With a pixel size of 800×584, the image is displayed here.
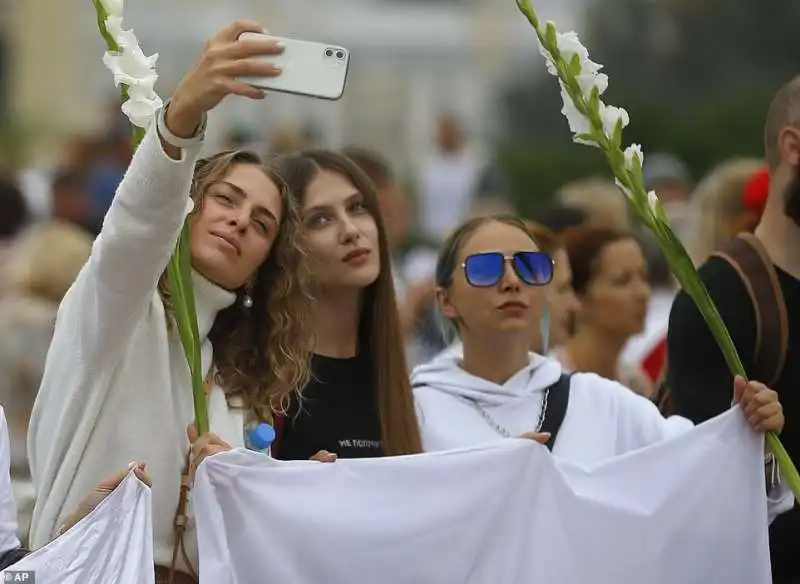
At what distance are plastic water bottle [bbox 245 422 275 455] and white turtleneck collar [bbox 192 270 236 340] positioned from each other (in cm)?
24

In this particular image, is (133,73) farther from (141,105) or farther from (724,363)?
(724,363)

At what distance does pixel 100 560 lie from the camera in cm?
410

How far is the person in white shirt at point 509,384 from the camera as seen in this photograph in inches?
205

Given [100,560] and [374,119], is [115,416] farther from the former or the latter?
[374,119]

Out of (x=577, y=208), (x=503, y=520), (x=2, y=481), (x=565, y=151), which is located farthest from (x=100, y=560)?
(x=565, y=151)

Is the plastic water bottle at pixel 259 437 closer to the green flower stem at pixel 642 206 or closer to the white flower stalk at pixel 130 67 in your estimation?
the white flower stalk at pixel 130 67

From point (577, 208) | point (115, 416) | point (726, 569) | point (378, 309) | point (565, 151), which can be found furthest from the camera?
point (565, 151)

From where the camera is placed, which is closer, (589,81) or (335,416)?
(589,81)

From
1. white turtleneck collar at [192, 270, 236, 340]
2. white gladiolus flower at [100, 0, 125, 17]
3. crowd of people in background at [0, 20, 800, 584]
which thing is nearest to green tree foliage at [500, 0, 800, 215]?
crowd of people in background at [0, 20, 800, 584]

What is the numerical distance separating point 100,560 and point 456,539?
837 millimetres

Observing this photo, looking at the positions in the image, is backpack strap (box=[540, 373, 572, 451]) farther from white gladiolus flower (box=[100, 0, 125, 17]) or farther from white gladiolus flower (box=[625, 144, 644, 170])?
white gladiolus flower (box=[100, 0, 125, 17])

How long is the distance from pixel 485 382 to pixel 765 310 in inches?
29.6

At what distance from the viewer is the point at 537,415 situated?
526 cm

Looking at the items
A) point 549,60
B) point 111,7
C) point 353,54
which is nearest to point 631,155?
point 549,60
